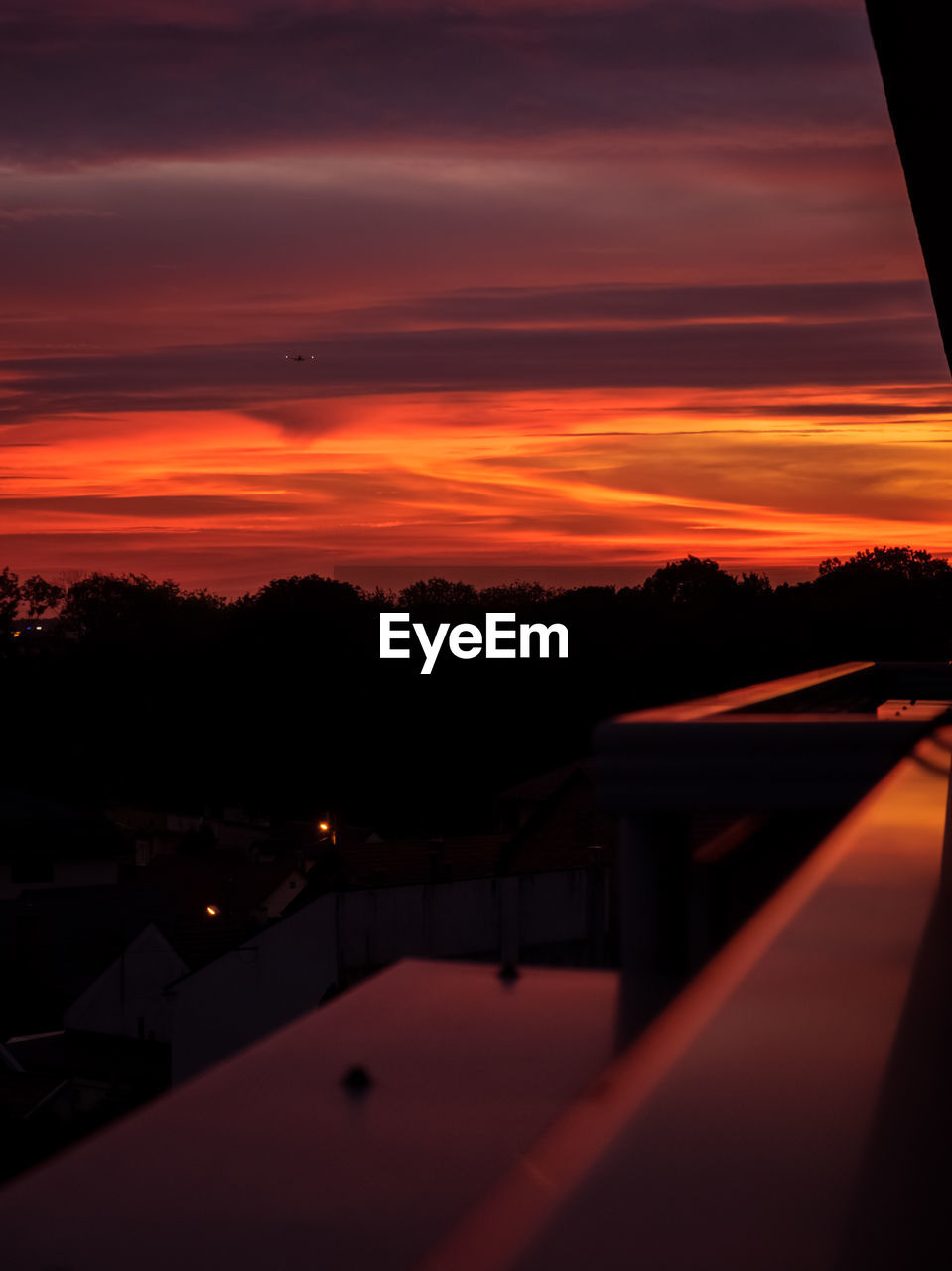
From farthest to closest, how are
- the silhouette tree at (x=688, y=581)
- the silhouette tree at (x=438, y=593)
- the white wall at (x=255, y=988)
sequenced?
the silhouette tree at (x=438, y=593), the silhouette tree at (x=688, y=581), the white wall at (x=255, y=988)

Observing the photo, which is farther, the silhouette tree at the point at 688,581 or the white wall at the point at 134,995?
the silhouette tree at the point at 688,581

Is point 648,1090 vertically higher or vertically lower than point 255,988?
higher

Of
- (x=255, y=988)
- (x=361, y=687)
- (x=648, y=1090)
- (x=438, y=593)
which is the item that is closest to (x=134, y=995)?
(x=255, y=988)

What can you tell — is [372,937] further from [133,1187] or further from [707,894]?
[133,1187]

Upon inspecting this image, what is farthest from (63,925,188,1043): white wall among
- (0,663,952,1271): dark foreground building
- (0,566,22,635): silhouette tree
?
(0,566,22,635): silhouette tree

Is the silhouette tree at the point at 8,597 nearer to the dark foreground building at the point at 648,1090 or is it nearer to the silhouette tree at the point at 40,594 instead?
the silhouette tree at the point at 40,594

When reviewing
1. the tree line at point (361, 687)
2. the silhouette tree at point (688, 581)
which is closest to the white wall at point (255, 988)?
the tree line at point (361, 687)

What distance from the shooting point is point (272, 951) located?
67.2 ft

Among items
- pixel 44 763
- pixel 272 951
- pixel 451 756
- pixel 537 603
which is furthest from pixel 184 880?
pixel 537 603

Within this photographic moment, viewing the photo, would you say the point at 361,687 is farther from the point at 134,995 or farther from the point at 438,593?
the point at 134,995

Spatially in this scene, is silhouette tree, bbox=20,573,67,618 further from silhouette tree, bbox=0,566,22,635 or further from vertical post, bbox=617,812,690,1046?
vertical post, bbox=617,812,690,1046

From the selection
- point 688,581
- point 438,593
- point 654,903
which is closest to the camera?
point 654,903

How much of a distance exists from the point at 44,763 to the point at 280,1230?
74065 millimetres

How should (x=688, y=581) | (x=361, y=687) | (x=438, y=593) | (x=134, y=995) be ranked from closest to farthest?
(x=134, y=995) → (x=361, y=687) → (x=688, y=581) → (x=438, y=593)
